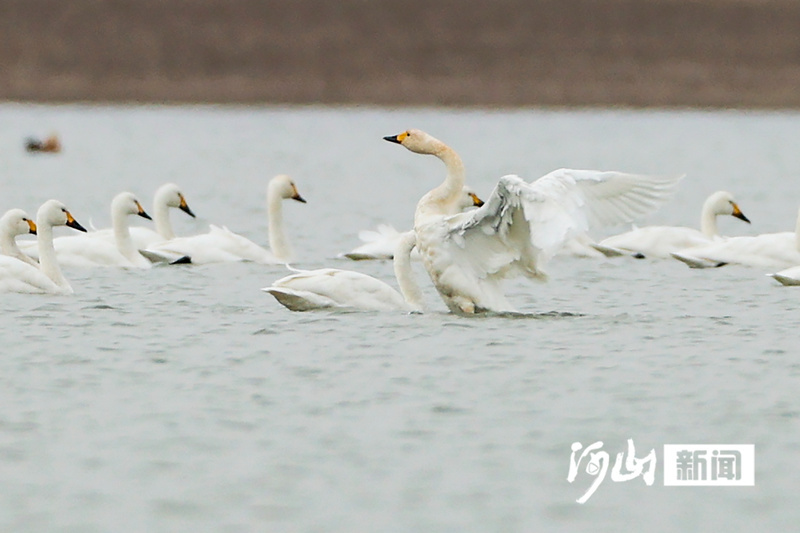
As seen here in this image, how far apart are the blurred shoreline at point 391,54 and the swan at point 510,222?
142ft

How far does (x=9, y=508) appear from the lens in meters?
6.86

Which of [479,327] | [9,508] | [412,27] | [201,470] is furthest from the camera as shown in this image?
[412,27]

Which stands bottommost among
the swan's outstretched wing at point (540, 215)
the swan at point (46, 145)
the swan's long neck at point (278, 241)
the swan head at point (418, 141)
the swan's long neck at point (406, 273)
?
the swan at point (46, 145)

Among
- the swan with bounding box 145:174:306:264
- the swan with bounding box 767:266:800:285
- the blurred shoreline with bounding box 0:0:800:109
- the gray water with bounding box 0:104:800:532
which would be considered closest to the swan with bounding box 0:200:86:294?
the gray water with bounding box 0:104:800:532

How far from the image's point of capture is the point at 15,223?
13180 mm

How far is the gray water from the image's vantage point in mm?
6930

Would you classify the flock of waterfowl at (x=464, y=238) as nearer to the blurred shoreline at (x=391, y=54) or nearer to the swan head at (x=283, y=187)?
the swan head at (x=283, y=187)

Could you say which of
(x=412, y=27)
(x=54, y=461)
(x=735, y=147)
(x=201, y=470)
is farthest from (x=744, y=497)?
(x=412, y=27)

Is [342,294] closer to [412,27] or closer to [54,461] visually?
[54,461]

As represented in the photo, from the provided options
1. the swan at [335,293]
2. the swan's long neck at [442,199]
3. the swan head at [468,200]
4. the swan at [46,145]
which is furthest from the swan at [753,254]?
the swan at [46,145]

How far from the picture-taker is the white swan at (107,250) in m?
14.6

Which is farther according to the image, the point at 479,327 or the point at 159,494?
the point at 479,327

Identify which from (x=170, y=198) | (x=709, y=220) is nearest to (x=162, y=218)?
(x=170, y=198)

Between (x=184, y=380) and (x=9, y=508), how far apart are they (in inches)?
99.9
